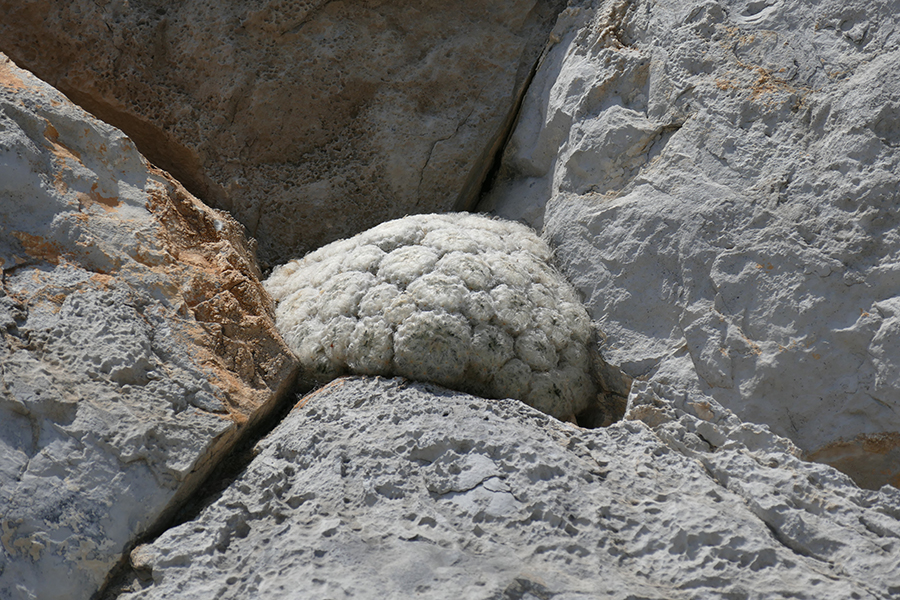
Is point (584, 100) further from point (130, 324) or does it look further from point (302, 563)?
point (302, 563)

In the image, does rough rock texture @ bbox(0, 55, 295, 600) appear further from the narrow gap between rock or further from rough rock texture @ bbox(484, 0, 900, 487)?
rough rock texture @ bbox(484, 0, 900, 487)

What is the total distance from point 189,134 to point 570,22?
192 centimetres

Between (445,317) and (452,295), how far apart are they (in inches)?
3.9

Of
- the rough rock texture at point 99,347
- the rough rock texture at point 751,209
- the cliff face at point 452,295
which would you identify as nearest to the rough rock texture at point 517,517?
the cliff face at point 452,295

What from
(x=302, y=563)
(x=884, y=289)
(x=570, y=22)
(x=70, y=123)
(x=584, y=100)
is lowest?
(x=302, y=563)

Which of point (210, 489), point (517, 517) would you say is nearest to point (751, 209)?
point (517, 517)

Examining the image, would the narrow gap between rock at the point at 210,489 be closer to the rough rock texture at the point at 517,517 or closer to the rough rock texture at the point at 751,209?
the rough rock texture at the point at 517,517

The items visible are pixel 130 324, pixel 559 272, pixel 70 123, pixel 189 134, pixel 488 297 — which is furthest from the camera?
pixel 189 134

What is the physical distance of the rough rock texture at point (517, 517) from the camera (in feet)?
5.70

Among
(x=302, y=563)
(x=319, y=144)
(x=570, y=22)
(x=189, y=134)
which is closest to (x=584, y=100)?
(x=570, y=22)

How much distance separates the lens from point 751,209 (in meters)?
2.55

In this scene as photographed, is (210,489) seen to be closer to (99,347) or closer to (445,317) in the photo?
(99,347)

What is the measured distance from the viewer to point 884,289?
7.53 feet

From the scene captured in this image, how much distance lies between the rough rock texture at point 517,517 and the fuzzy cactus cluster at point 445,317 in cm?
25
